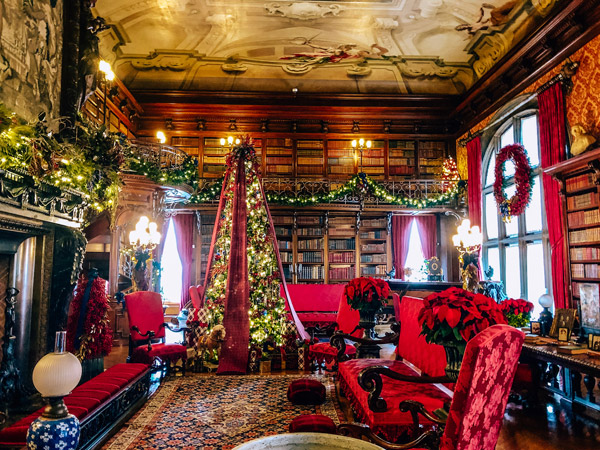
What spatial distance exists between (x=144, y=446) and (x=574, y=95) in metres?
7.34

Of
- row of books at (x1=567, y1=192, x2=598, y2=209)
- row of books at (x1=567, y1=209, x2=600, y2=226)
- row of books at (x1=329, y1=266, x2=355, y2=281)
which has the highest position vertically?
row of books at (x1=567, y1=192, x2=598, y2=209)

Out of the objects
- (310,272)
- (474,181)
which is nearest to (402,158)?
(474,181)

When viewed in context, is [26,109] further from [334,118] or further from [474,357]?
[334,118]

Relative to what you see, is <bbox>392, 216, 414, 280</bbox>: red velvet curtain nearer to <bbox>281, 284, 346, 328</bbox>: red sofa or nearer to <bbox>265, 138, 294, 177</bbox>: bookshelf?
<bbox>265, 138, 294, 177</bbox>: bookshelf

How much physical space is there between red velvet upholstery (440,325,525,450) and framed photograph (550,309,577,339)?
9.27 feet

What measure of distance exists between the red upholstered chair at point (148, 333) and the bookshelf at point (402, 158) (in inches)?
306

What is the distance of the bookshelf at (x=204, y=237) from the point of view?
1137 centimetres

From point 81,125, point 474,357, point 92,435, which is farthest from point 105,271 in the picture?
point 474,357

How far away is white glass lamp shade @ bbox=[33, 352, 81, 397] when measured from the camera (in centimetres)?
205

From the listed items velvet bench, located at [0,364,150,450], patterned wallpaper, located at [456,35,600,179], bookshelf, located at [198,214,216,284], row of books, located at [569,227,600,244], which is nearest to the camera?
velvet bench, located at [0,364,150,450]

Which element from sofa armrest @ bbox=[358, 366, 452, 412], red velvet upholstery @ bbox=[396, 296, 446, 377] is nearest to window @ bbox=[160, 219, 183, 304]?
red velvet upholstery @ bbox=[396, 296, 446, 377]

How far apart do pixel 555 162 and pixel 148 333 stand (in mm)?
6497

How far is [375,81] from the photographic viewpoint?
1193 centimetres

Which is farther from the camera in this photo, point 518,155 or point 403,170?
point 403,170
